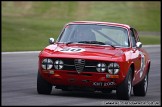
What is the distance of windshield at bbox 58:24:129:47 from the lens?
45.7 ft

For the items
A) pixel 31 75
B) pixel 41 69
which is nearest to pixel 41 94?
pixel 41 69

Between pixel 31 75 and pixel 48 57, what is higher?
pixel 48 57

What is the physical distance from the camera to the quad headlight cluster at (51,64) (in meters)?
12.7

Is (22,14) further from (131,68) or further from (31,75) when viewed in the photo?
(131,68)

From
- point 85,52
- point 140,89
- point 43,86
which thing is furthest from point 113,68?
point 140,89

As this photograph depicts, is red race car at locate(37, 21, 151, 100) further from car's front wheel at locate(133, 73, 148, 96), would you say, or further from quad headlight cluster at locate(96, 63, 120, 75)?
car's front wheel at locate(133, 73, 148, 96)

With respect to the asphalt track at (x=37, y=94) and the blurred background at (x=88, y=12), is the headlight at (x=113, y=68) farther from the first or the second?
the blurred background at (x=88, y=12)

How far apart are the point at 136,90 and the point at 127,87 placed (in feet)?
6.73

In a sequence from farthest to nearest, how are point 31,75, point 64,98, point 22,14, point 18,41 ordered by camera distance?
point 22,14 < point 18,41 < point 31,75 < point 64,98

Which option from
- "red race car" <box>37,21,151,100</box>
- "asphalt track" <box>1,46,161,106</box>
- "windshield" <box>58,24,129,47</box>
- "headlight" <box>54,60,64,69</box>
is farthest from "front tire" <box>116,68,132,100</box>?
"windshield" <box>58,24,129,47</box>

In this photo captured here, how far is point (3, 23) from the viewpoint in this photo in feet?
148

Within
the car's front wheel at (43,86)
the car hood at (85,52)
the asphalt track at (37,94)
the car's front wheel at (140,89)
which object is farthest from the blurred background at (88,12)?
the car's front wheel at (43,86)

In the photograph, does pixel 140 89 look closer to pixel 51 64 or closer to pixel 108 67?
pixel 108 67

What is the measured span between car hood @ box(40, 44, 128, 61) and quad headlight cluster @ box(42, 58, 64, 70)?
11 cm
